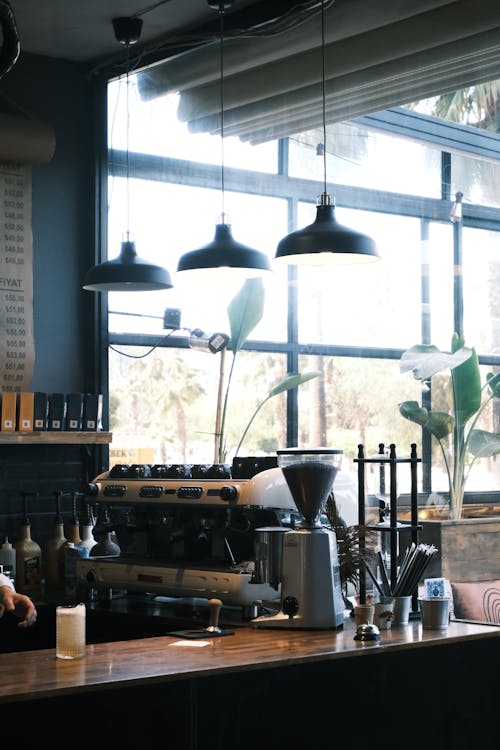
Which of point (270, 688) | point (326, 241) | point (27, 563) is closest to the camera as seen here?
point (270, 688)

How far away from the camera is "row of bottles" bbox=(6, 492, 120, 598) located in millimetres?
4855

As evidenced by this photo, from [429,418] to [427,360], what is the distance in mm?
285

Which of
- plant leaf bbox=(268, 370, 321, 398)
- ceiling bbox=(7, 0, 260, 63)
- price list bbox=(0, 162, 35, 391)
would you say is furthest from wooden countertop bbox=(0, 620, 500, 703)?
ceiling bbox=(7, 0, 260, 63)

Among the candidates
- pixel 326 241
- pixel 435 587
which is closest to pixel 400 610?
pixel 435 587

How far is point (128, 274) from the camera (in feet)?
15.8

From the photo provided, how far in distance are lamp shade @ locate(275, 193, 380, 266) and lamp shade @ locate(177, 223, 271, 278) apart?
0.30 m

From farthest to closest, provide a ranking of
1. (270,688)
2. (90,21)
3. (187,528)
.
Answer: (90,21)
(187,528)
(270,688)

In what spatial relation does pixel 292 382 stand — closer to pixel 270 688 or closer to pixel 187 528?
pixel 187 528

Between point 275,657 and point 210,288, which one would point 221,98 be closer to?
point 210,288

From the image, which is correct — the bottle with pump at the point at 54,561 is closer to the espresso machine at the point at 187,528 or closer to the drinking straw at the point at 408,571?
the espresso machine at the point at 187,528

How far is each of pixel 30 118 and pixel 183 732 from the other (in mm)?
3528

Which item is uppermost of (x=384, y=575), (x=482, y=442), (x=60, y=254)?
(x=60, y=254)

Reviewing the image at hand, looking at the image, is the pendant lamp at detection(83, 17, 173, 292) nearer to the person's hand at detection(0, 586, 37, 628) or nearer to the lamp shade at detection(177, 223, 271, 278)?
the lamp shade at detection(177, 223, 271, 278)

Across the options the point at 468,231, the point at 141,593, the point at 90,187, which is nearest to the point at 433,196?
the point at 468,231
